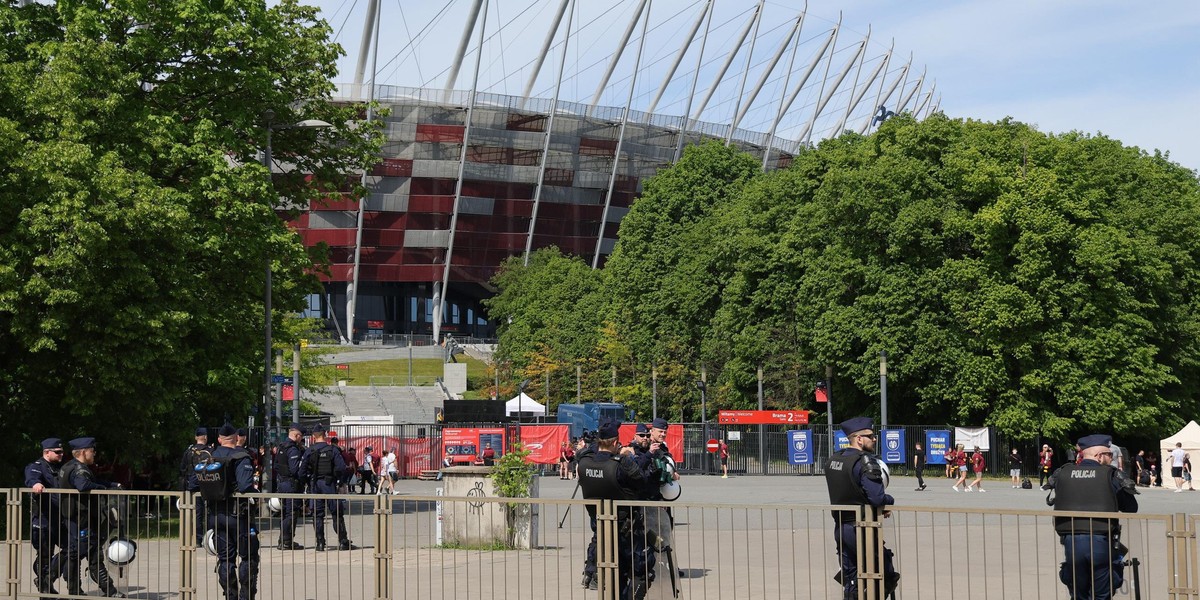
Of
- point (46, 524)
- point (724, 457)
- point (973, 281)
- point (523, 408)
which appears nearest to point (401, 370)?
point (523, 408)

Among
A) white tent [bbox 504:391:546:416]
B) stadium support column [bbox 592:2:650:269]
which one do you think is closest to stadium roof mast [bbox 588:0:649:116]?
stadium support column [bbox 592:2:650:269]

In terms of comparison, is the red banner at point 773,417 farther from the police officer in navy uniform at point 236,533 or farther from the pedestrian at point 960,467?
the police officer in navy uniform at point 236,533

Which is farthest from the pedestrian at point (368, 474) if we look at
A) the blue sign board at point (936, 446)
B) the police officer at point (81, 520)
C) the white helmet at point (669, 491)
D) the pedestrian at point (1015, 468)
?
the white helmet at point (669, 491)

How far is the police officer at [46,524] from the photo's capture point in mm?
12273

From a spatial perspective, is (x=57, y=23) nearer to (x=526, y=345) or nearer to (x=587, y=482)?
(x=587, y=482)

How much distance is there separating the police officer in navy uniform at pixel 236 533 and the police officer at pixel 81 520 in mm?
1153

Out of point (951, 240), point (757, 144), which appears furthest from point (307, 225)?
point (951, 240)

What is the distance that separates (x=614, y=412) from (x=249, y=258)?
102ft

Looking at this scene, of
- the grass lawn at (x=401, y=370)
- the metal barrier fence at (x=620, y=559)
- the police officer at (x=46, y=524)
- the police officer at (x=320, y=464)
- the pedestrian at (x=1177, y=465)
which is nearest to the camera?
the metal barrier fence at (x=620, y=559)

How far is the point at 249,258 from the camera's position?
24.8 meters

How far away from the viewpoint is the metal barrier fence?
9398 millimetres

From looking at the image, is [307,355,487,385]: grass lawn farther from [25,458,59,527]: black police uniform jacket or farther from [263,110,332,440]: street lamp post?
[25,458,59,527]: black police uniform jacket

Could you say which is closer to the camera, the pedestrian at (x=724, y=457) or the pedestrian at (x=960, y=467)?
the pedestrian at (x=960, y=467)

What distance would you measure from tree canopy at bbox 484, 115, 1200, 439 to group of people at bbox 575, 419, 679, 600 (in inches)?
1220
